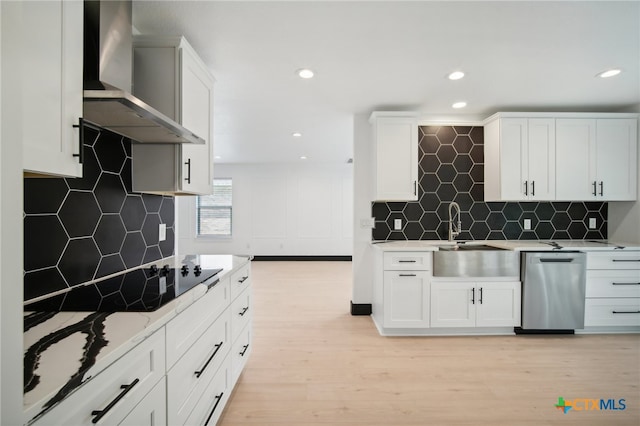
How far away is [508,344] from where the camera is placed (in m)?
2.68

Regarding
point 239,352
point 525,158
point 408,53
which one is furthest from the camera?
point 525,158

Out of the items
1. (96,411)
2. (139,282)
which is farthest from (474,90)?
(96,411)

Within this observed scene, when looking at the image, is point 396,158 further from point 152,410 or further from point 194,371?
point 152,410

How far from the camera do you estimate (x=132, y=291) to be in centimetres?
128

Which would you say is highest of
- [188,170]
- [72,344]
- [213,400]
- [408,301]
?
[188,170]

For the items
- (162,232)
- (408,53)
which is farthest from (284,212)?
(408,53)

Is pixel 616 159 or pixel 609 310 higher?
pixel 616 159

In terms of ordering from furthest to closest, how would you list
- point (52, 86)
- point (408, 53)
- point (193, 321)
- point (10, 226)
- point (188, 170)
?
point (408, 53) < point (188, 170) < point (193, 321) < point (52, 86) < point (10, 226)

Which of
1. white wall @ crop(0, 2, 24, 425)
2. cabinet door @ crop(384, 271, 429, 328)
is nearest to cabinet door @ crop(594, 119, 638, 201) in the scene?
cabinet door @ crop(384, 271, 429, 328)

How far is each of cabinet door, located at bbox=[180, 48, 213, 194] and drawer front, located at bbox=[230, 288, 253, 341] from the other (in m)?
0.83

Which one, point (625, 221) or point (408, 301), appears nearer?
point (408, 301)

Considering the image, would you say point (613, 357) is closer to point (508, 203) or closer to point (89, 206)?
point (508, 203)

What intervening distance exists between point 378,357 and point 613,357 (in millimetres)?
2043

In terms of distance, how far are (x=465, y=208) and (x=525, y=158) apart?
82 centimetres
